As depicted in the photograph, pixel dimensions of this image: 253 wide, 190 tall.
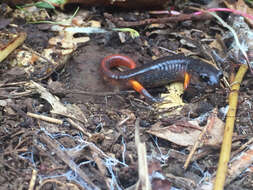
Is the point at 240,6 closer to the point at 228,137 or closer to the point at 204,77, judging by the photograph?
the point at 204,77

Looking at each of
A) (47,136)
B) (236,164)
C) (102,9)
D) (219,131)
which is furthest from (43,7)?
(236,164)

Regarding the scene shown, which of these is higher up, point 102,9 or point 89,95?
point 102,9

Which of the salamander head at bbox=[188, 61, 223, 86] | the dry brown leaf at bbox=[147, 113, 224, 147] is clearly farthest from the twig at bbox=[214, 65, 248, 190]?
the salamander head at bbox=[188, 61, 223, 86]

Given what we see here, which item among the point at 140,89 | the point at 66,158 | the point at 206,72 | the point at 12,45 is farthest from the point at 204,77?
the point at 12,45

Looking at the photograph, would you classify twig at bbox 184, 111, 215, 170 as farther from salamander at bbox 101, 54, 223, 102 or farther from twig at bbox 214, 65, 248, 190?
salamander at bbox 101, 54, 223, 102

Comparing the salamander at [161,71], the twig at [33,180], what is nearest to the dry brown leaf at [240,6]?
the salamander at [161,71]

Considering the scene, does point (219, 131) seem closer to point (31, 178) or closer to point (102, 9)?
point (31, 178)
